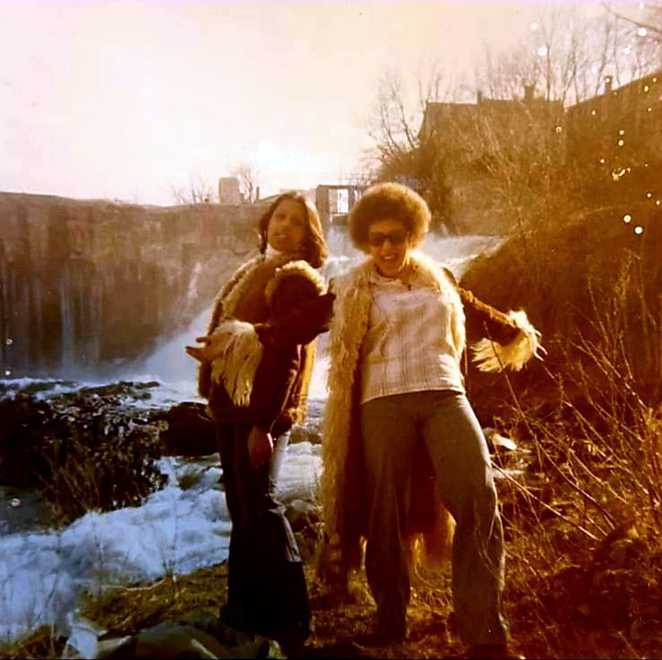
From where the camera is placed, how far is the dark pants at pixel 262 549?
2.03m

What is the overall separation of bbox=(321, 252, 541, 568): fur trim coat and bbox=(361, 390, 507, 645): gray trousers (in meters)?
0.06

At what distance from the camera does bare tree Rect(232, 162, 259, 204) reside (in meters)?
2.44

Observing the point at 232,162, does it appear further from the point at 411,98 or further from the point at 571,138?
the point at 571,138

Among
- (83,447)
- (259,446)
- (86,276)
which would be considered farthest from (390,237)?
(83,447)

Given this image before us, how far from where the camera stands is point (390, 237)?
77.5 inches

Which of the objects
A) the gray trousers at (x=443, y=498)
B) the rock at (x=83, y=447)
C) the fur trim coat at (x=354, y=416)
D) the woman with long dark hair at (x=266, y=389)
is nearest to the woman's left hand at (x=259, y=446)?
the woman with long dark hair at (x=266, y=389)

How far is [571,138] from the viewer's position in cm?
268

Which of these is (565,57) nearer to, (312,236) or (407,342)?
(312,236)

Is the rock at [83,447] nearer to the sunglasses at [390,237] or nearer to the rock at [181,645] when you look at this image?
the rock at [181,645]

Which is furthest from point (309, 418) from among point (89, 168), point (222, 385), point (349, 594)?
point (89, 168)

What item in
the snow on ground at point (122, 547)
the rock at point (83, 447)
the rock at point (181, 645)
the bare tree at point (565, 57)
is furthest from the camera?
the bare tree at point (565, 57)

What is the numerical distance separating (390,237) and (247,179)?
2.34 ft

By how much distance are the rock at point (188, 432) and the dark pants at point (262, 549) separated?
24 centimetres

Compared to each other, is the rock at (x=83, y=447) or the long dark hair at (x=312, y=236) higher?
the long dark hair at (x=312, y=236)
